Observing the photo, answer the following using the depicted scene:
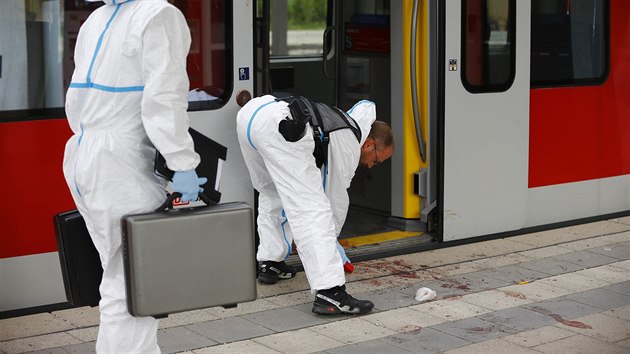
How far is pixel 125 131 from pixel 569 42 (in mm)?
4370

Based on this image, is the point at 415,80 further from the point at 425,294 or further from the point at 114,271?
the point at 114,271

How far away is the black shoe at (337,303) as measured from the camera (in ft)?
17.7

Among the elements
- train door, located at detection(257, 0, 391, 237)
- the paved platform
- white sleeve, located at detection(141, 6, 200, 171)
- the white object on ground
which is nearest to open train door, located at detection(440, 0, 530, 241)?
the paved platform

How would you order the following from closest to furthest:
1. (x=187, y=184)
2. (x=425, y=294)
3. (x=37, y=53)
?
(x=187, y=184) → (x=37, y=53) → (x=425, y=294)

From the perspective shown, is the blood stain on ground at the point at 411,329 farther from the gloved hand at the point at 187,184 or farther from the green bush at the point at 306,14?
the green bush at the point at 306,14

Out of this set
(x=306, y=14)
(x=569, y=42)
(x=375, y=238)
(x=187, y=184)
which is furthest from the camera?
(x=306, y=14)

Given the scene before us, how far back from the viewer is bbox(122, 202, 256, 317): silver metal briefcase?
3.84 meters

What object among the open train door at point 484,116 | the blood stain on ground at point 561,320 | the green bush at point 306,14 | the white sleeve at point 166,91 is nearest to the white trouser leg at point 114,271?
the white sleeve at point 166,91

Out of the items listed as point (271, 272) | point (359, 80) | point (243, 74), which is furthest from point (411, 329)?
point (359, 80)

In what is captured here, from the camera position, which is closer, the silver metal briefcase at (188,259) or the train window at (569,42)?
the silver metal briefcase at (188,259)

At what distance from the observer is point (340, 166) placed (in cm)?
548

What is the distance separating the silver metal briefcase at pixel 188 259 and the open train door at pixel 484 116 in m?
3.06

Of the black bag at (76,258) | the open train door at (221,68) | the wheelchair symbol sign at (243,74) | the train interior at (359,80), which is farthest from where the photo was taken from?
the train interior at (359,80)

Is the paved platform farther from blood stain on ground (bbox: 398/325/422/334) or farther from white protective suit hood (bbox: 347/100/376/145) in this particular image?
white protective suit hood (bbox: 347/100/376/145)
